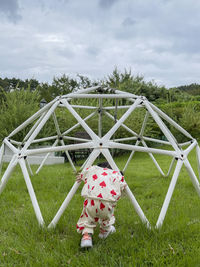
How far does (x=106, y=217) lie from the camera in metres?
2.53

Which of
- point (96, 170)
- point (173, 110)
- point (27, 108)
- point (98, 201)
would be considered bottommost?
point (173, 110)

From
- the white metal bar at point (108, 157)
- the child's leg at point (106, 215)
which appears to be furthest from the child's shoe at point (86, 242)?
the white metal bar at point (108, 157)

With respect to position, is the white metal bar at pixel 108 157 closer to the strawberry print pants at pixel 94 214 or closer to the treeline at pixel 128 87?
the strawberry print pants at pixel 94 214

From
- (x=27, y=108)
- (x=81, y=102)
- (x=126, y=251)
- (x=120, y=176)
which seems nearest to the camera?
(x=126, y=251)

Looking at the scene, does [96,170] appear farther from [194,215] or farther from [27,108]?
[27,108]

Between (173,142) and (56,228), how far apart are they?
163cm

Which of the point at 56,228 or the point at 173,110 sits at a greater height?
the point at 56,228

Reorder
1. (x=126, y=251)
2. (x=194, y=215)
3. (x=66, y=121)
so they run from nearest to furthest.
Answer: (x=126, y=251)
(x=194, y=215)
(x=66, y=121)

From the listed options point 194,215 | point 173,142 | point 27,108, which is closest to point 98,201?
point 173,142

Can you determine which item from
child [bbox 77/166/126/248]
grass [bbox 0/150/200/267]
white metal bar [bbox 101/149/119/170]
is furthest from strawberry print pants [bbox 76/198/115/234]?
white metal bar [bbox 101/149/119/170]

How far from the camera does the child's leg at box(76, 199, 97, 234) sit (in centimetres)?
247

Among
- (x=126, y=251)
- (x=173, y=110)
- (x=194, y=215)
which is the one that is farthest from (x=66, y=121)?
(x=126, y=251)

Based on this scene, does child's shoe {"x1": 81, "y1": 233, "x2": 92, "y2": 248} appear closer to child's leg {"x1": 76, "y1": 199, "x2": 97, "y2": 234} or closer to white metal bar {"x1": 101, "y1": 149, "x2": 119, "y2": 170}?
child's leg {"x1": 76, "y1": 199, "x2": 97, "y2": 234}

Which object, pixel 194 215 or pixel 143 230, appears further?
pixel 194 215
